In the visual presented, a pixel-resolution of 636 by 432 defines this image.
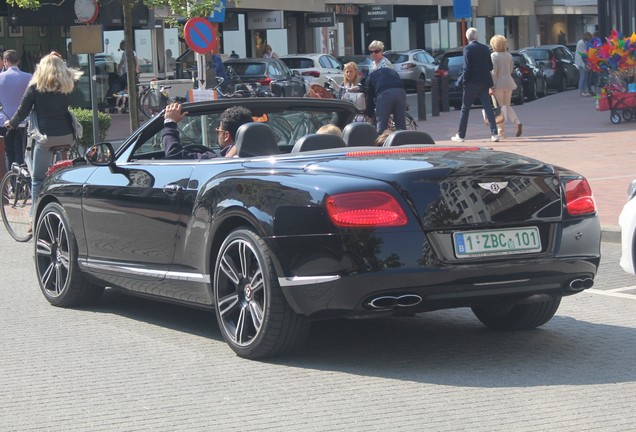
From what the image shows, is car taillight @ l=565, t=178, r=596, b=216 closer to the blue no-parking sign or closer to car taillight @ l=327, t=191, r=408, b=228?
car taillight @ l=327, t=191, r=408, b=228

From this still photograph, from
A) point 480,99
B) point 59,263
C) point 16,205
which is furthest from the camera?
point 480,99

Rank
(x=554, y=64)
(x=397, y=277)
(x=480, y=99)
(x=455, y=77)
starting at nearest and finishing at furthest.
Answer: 1. (x=397, y=277)
2. (x=480, y=99)
3. (x=455, y=77)
4. (x=554, y=64)

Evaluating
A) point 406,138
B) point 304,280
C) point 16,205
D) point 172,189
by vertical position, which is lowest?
point 16,205

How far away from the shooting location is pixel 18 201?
1374cm

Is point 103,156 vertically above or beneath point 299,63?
beneath

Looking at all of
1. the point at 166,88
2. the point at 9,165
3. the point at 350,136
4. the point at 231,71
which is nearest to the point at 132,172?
the point at 350,136

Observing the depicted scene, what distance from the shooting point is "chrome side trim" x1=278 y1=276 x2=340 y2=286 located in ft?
21.2

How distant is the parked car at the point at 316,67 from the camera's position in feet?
139

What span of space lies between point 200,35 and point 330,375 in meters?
11.9

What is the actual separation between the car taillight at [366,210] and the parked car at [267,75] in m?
30.8

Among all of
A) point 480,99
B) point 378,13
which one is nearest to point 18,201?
point 480,99

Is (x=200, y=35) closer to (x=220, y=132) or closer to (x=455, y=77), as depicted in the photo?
(x=220, y=132)

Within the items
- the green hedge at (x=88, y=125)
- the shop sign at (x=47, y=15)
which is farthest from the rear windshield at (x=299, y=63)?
the green hedge at (x=88, y=125)

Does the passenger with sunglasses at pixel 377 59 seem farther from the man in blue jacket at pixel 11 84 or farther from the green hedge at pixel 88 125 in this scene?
the man in blue jacket at pixel 11 84
